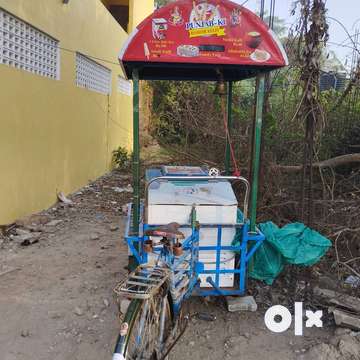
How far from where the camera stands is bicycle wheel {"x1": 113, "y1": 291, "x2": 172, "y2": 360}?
1901 millimetres

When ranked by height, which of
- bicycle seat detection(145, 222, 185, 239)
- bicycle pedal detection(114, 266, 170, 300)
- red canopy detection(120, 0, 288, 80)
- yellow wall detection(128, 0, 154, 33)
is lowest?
bicycle pedal detection(114, 266, 170, 300)

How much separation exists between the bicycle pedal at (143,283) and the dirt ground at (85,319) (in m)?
0.75

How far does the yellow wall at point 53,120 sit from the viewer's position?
199 inches

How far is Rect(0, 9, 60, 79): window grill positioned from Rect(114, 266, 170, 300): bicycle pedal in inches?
147

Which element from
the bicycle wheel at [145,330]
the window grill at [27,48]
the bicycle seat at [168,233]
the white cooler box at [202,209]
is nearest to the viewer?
the bicycle wheel at [145,330]

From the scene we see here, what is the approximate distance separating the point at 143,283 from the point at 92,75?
25.1 feet

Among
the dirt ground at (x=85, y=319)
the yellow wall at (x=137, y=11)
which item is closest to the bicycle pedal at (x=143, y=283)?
the dirt ground at (x=85, y=319)

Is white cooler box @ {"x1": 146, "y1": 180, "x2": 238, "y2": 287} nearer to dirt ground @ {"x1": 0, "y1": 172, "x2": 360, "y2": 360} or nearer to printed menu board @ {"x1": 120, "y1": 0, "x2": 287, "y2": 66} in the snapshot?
dirt ground @ {"x1": 0, "y1": 172, "x2": 360, "y2": 360}

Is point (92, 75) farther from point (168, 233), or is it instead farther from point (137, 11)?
point (168, 233)

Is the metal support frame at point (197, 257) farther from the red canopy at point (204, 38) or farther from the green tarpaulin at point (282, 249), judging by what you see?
the red canopy at point (204, 38)

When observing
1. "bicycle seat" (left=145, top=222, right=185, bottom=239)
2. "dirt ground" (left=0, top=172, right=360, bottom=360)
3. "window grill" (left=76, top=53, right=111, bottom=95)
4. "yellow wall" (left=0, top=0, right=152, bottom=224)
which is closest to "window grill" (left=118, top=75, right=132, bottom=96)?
"window grill" (left=76, top=53, right=111, bottom=95)

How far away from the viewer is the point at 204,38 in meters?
2.79

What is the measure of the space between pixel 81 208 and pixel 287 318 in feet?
14.1

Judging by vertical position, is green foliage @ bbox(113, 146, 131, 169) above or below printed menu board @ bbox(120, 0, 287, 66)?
below
